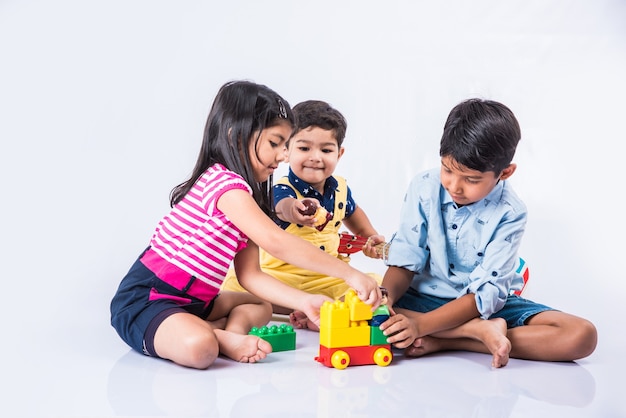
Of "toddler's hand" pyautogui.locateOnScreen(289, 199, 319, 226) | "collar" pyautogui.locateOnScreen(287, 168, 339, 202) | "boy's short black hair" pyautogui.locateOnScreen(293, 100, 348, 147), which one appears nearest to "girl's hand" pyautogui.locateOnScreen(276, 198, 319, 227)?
"toddler's hand" pyautogui.locateOnScreen(289, 199, 319, 226)

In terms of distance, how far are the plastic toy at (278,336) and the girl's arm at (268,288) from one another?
5cm

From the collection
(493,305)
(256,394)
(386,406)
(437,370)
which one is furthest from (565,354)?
(256,394)

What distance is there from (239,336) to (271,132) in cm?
44

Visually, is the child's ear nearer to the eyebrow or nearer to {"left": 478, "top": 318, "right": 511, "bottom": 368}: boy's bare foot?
{"left": 478, "top": 318, "right": 511, "bottom": 368}: boy's bare foot

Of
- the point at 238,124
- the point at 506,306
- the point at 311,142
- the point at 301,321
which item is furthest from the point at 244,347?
the point at 311,142

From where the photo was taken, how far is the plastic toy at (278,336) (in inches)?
66.3

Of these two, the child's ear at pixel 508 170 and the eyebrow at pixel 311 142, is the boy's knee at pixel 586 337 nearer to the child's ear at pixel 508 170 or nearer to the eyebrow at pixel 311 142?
the child's ear at pixel 508 170

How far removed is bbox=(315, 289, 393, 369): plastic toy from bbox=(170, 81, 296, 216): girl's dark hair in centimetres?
33

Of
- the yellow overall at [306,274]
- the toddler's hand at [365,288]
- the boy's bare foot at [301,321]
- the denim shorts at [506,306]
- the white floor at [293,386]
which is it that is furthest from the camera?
the yellow overall at [306,274]

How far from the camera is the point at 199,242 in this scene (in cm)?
167

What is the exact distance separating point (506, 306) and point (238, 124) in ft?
2.39

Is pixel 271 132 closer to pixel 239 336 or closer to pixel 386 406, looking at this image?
pixel 239 336

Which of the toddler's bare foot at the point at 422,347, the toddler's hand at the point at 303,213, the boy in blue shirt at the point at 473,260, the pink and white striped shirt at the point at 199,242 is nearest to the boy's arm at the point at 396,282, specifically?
the boy in blue shirt at the point at 473,260

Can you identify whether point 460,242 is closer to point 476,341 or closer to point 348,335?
point 476,341
